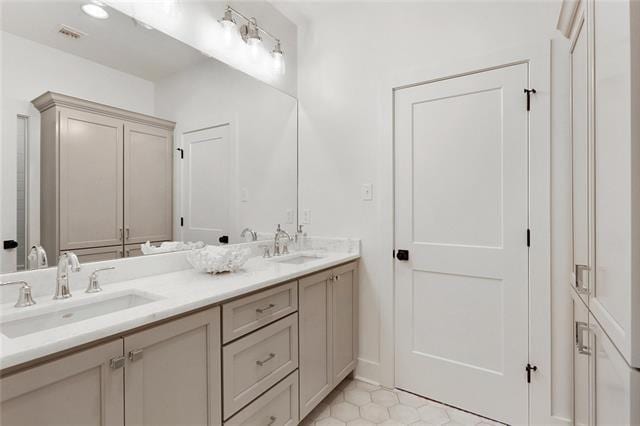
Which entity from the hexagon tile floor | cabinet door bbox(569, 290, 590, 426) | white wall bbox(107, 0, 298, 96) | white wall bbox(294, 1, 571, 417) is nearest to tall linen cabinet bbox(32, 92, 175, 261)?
white wall bbox(107, 0, 298, 96)

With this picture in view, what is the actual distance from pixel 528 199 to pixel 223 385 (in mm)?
1722

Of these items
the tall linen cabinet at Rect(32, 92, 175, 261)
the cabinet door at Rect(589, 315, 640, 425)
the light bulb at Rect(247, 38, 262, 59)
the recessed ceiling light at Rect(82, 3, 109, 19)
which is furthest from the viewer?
the light bulb at Rect(247, 38, 262, 59)

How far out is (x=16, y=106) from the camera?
1212 mm

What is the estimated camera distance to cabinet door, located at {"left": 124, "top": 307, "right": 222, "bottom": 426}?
1002 millimetres

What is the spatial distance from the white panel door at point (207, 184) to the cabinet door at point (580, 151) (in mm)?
1785

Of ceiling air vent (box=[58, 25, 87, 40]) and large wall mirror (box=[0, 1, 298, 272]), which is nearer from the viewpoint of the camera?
large wall mirror (box=[0, 1, 298, 272])

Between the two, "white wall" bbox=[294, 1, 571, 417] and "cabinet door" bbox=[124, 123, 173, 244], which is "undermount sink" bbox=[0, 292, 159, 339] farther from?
"white wall" bbox=[294, 1, 571, 417]

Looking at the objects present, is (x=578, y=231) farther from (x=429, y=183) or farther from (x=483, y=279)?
(x=429, y=183)

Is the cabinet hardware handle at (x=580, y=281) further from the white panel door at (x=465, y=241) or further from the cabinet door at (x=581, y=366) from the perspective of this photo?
the white panel door at (x=465, y=241)

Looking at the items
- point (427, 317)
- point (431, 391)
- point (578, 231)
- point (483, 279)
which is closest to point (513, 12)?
point (578, 231)

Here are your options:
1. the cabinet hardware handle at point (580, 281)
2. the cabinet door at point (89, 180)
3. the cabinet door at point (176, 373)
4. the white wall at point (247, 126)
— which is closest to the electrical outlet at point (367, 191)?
the white wall at point (247, 126)

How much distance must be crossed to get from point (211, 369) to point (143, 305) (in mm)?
353

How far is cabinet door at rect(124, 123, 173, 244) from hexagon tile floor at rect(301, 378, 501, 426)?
1.33 meters

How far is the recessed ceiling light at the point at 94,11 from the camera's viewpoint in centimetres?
141
